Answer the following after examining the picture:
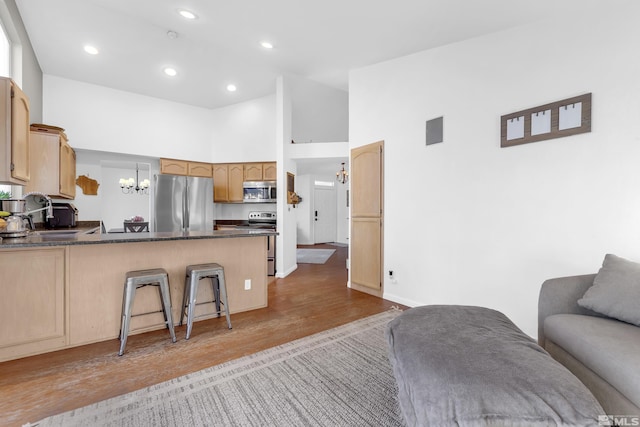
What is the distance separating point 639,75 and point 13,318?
4.96m

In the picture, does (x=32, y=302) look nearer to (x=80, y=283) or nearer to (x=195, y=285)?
(x=80, y=283)

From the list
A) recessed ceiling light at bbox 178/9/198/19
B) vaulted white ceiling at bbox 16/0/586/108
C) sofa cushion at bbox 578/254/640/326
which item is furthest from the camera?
recessed ceiling light at bbox 178/9/198/19

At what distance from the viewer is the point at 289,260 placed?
5.21 meters

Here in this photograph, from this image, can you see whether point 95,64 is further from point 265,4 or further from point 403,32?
point 403,32

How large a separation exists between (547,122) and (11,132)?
15.1 ft

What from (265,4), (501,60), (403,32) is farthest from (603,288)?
(265,4)

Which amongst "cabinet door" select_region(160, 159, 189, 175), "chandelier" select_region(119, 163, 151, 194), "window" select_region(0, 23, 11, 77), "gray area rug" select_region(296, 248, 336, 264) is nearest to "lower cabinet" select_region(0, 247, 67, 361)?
"window" select_region(0, 23, 11, 77)

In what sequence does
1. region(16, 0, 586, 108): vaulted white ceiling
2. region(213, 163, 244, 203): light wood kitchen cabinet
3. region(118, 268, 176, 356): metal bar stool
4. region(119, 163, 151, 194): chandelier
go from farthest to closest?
1. region(119, 163, 151, 194): chandelier
2. region(213, 163, 244, 203): light wood kitchen cabinet
3. region(16, 0, 586, 108): vaulted white ceiling
4. region(118, 268, 176, 356): metal bar stool

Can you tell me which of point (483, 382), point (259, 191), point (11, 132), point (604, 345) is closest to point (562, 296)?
point (604, 345)

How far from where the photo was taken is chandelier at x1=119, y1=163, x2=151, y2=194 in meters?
6.32

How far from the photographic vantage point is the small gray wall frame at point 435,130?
3.25 meters

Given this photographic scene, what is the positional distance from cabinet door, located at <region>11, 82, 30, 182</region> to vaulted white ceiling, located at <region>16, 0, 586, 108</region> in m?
1.22

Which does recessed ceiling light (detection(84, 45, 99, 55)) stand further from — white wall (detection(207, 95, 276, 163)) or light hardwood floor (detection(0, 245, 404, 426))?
light hardwood floor (detection(0, 245, 404, 426))

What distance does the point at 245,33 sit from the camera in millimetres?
3379
